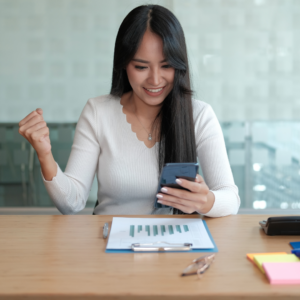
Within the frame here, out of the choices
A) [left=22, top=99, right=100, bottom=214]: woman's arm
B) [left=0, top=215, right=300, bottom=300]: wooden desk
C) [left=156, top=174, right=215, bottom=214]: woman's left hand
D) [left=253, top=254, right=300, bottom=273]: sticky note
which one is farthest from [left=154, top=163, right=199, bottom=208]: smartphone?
[left=22, top=99, right=100, bottom=214]: woman's arm

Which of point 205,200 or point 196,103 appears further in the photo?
point 196,103

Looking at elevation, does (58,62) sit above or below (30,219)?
above

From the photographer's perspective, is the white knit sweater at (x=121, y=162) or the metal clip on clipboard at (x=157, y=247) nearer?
the metal clip on clipboard at (x=157, y=247)

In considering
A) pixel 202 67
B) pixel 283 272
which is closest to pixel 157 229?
pixel 283 272

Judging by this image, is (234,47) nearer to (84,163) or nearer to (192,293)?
(84,163)

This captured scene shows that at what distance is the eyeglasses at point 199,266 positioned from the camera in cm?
74

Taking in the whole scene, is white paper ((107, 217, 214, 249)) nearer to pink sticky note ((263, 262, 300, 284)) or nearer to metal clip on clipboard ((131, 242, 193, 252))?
metal clip on clipboard ((131, 242, 193, 252))

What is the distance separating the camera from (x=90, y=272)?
75cm

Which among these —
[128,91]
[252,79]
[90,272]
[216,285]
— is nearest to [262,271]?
[216,285]

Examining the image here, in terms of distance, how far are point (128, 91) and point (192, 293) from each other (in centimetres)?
114

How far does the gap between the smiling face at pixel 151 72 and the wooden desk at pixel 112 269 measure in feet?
2.02

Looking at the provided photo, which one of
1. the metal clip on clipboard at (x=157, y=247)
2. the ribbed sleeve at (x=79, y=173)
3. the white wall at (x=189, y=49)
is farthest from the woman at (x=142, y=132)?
the white wall at (x=189, y=49)

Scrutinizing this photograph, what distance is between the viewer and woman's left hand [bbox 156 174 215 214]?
106cm

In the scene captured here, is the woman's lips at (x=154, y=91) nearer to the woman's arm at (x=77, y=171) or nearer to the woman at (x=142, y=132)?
the woman at (x=142, y=132)
